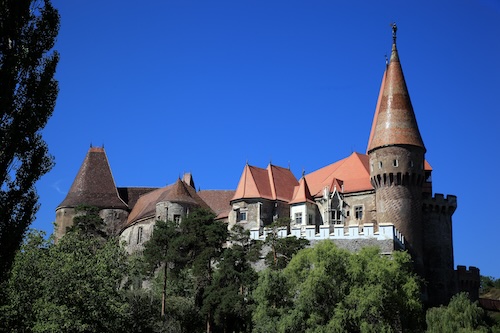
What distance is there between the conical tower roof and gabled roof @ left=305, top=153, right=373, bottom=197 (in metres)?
2.55

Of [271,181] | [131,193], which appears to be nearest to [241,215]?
[271,181]

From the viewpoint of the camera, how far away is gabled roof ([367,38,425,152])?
1890 inches

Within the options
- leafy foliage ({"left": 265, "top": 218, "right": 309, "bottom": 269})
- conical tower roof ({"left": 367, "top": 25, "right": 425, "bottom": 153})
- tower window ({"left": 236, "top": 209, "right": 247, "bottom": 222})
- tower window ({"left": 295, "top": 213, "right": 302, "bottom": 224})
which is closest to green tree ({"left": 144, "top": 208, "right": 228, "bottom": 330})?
leafy foliage ({"left": 265, "top": 218, "right": 309, "bottom": 269})

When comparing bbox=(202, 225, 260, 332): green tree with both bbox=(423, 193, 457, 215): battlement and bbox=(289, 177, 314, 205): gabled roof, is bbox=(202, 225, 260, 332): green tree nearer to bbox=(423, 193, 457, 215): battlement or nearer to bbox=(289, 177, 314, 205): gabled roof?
bbox=(289, 177, 314, 205): gabled roof

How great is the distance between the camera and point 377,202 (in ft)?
157

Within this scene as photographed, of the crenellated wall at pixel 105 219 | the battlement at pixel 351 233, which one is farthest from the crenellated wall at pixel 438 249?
the crenellated wall at pixel 105 219

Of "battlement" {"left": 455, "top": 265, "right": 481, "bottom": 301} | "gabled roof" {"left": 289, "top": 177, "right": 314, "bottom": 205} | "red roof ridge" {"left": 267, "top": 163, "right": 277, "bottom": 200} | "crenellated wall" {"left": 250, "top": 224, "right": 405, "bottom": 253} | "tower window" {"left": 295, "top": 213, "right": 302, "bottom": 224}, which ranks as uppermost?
"red roof ridge" {"left": 267, "top": 163, "right": 277, "bottom": 200}

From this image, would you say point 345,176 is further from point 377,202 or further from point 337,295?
point 337,295

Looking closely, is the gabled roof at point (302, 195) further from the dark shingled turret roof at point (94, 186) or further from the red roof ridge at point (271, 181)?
the dark shingled turret roof at point (94, 186)

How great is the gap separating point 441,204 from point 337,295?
16.5 metres

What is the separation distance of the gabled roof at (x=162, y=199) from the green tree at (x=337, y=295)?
70.7 ft

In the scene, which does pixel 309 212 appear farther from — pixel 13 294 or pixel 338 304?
pixel 13 294

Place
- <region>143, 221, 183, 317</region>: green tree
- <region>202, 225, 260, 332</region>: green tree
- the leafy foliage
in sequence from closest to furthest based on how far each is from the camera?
1. <region>202, 225, 260, 332</region>: green tree
2. the leafy foliage
3. <region>143, 221, 183, 317</region>: green tree

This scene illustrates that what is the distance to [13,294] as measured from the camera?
30.4 m
